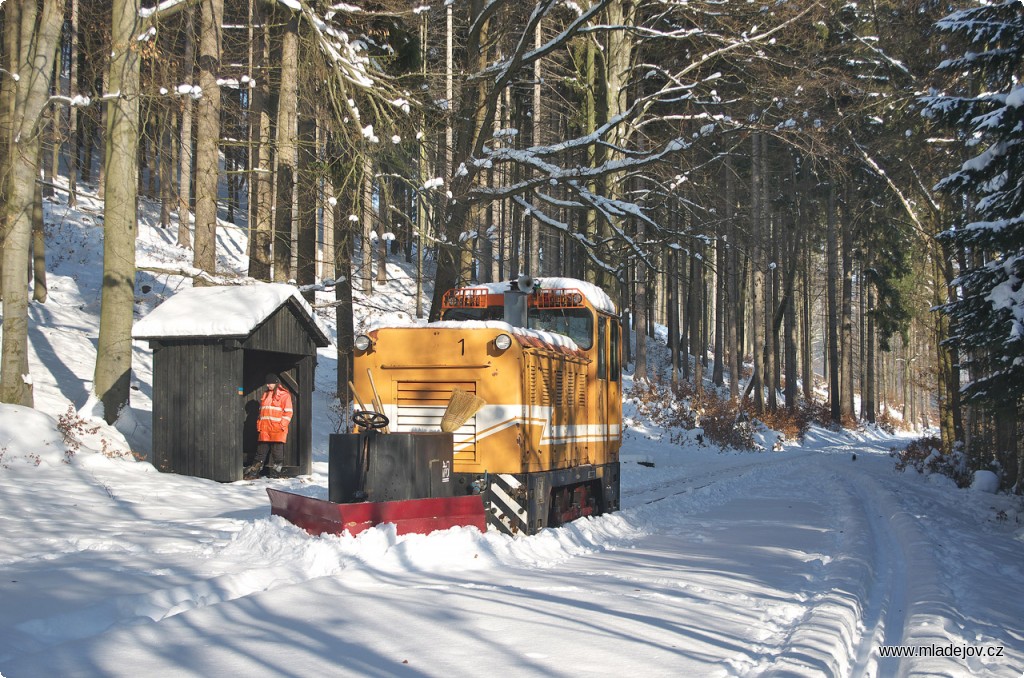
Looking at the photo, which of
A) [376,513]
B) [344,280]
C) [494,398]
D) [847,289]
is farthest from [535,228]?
[376,513]

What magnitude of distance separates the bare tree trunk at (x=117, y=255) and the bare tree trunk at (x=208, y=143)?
1.54 metres

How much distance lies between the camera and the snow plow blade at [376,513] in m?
7.84

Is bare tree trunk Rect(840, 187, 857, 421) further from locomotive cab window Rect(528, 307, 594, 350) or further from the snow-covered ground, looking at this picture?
locomotive cab window Rect(528, 307, 594, 350)

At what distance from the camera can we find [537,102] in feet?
85.3

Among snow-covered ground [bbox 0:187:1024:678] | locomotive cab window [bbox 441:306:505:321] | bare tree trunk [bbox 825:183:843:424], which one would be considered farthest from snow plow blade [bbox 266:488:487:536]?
bare tree trunk [bbox 825:183:843:424]

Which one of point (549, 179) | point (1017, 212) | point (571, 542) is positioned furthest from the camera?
point (549, 179)

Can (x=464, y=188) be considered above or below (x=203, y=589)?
above

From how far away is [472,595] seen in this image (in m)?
6.57

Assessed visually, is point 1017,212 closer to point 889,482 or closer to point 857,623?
point 857,623

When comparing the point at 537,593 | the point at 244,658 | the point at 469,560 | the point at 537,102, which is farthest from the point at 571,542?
the point at 537,102

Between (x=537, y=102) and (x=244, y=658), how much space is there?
75.5ft

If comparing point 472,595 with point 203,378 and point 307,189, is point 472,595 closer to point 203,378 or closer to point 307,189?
point 203,378

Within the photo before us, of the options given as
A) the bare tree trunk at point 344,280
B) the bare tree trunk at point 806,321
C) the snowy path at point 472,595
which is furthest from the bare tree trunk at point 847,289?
the snowy path at point 472,595

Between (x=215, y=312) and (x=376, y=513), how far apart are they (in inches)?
286
